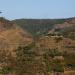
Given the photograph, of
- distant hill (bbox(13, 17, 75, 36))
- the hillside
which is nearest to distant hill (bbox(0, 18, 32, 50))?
the hillside

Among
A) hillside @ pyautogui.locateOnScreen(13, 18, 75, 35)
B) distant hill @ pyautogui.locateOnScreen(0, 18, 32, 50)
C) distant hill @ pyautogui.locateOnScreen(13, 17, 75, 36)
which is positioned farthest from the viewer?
distant hill @ pyautogui.locateOnScreen(13, 17, 75, 36)

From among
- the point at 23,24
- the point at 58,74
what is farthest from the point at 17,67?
the point at 23,24

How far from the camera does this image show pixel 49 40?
39.6 m

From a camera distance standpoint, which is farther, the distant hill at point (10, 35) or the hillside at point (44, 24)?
the hillside at point (44, 24)

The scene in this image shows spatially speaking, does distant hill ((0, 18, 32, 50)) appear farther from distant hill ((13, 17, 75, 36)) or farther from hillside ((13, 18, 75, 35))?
distant hill ((13, 17, 75, 36))

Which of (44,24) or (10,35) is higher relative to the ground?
(10,35)

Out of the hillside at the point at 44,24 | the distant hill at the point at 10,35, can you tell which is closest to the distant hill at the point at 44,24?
the hillside at the point at 44,24

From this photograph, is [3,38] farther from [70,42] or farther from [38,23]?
[38,23]

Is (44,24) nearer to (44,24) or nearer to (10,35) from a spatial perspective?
(44,24)

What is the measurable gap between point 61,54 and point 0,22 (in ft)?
51.8

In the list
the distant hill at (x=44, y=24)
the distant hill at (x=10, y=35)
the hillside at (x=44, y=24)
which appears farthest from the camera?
the distant hill at (x=44, y=24)

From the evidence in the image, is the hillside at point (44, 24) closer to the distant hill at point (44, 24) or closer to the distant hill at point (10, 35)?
the distant hill at point (44, 24)

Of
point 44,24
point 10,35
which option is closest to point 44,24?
point 44,24

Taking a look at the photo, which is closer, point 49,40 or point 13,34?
point 49,40
